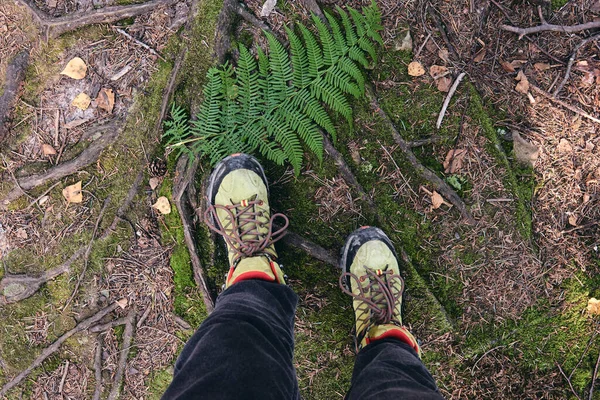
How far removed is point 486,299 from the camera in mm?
3252

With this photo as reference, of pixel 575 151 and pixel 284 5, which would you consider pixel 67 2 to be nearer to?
pixel 284 5

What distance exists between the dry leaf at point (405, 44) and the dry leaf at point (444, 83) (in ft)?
1.19

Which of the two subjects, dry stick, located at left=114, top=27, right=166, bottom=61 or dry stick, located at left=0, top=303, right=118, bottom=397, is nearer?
dry stick, located at left=114, top=27, right=166, bottom=61

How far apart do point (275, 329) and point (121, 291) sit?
1603 mm

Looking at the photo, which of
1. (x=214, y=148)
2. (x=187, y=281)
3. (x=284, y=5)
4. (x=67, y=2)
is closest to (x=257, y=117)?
(x=214, y=148)

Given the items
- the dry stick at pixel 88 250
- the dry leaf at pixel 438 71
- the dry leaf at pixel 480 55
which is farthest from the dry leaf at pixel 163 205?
the dry leaf at pixel 480 55

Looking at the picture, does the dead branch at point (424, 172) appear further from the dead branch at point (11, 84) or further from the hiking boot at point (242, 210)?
the dead branch at point (11, 84)

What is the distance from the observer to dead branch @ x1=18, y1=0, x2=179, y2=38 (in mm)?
3154

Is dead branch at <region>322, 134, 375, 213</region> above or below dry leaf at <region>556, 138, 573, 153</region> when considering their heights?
below

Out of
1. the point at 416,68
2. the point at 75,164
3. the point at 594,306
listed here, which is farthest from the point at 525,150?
the point at 75,164

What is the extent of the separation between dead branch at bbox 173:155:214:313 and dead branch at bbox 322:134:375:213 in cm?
108

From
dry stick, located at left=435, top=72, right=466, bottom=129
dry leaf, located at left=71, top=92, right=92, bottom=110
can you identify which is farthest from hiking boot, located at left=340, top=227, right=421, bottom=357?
dry leaf, located at left=71, top=92, right=92, bottom=110

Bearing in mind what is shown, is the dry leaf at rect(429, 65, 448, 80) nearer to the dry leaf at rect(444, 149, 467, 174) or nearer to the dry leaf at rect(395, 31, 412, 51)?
the dry leaf at rect(395, 31, 412, 51)

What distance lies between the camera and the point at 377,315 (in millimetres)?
3004
